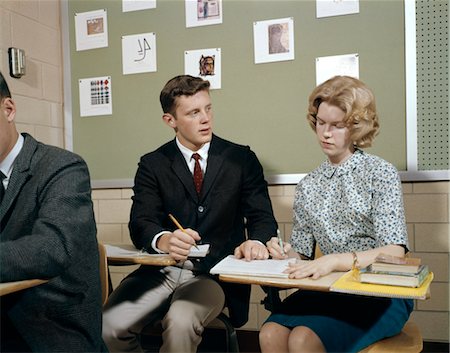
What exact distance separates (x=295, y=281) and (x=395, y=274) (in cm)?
27

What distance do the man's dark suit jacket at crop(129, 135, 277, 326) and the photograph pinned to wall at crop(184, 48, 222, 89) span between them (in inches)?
22.6

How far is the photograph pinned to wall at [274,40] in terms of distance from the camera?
8.33ft

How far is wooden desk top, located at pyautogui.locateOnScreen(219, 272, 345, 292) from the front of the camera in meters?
1.31

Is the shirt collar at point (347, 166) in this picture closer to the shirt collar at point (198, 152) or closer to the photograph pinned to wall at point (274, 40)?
the shirt collar at point (198, 152)

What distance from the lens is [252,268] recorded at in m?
1.50

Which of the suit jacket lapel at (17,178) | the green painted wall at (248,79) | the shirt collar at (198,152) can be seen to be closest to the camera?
the suit jacket lapel at (17,178)

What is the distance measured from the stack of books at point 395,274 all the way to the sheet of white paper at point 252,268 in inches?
9.3

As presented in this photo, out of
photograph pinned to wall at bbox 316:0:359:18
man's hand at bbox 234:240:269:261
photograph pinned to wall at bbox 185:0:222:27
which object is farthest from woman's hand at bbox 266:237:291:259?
photograph pinned to wall at bbox 185:0:222:27

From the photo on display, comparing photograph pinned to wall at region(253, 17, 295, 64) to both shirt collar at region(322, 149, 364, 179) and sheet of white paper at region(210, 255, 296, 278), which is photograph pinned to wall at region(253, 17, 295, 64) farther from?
sheet of white paper at region(210, 255, 296, 278)

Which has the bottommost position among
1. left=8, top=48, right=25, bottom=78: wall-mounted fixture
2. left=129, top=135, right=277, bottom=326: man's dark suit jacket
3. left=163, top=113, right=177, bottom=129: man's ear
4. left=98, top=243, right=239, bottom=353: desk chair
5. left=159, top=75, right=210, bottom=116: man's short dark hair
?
left=98, top=243, right=239, bottom=353: desk chair

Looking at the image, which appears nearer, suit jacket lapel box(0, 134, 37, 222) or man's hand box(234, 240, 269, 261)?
suit jacket lapel box(0, 134, 37, 222)

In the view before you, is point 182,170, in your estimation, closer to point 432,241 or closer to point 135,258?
point 135,258

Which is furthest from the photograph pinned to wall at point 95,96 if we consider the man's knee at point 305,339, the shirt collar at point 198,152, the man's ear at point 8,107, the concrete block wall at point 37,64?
the man's knee at point 305,339

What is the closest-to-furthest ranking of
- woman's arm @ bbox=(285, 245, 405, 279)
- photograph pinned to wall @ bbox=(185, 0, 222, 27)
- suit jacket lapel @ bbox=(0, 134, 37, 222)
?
woman's arm @ bbox=(285, 245, 405, 279)
suit jacket lapel @ bbox=(0, 134, 37, 222)
photograph pinned to wall @ bbox=(185, 0, 222, 27)
